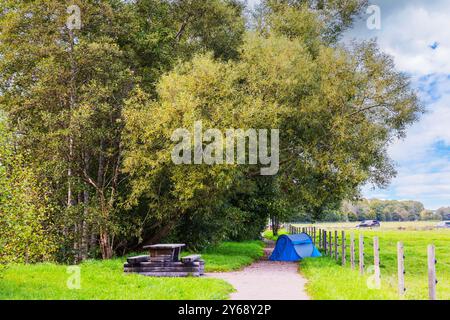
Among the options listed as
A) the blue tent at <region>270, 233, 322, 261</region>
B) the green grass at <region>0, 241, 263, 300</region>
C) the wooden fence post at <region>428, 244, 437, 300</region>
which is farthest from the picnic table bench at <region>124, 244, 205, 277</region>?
the blue tent at <region>270, 233, 322, 261</region>

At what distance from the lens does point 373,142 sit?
27422mm

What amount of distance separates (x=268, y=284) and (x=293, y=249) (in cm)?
1213

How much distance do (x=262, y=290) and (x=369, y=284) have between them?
3252 millimetres

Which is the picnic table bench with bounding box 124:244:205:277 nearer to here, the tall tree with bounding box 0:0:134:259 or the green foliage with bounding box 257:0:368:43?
the tall tree with bounding box 0:0:134:259

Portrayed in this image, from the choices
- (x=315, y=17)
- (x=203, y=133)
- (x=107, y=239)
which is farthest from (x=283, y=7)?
(x=107, y=239)

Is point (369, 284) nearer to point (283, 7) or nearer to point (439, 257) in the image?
point (283, 7)

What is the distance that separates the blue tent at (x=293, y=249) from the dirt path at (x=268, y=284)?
5719 mm

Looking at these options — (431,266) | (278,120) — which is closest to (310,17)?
(278,120)

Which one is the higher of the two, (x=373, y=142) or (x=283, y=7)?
(x=283, y=7)

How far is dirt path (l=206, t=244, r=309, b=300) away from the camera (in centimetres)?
1372

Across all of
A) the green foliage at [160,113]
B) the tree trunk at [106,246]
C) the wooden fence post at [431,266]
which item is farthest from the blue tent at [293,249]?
the wooden fence post at [431,266]

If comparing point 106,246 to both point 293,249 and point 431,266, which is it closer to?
point 293,249

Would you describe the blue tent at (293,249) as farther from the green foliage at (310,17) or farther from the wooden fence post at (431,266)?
the wooden fence post at (431,266)

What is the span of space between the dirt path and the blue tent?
225 inches
